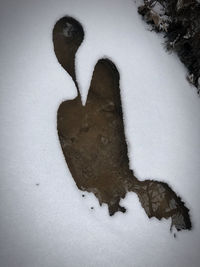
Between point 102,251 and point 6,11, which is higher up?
point 6,11

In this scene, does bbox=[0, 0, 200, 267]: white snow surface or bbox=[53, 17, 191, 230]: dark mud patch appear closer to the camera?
bbox=[0, 0, 200, 267]: white snow surface

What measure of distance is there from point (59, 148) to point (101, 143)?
1.38ft

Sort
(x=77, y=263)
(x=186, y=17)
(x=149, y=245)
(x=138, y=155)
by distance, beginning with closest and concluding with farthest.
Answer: (x=77, y=263) < (x=149, y=245) < (x=138, y=155) < (x=186, y=17)

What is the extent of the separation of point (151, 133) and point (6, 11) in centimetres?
149

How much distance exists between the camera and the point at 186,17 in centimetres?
243

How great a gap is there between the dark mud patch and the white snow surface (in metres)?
0.07

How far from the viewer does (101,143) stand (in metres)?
2.30

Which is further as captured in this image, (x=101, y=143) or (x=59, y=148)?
(x=101, y=143)

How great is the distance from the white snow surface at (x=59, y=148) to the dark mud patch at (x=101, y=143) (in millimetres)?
68

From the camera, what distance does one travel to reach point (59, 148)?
202 centimetres

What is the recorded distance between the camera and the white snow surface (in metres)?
1.84

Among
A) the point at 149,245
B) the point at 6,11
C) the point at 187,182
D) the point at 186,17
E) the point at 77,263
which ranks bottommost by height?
the point at 77,263

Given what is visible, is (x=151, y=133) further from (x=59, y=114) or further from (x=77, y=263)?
(x=77, y=263)

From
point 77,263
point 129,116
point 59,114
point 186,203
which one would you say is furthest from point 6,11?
point 186,203
